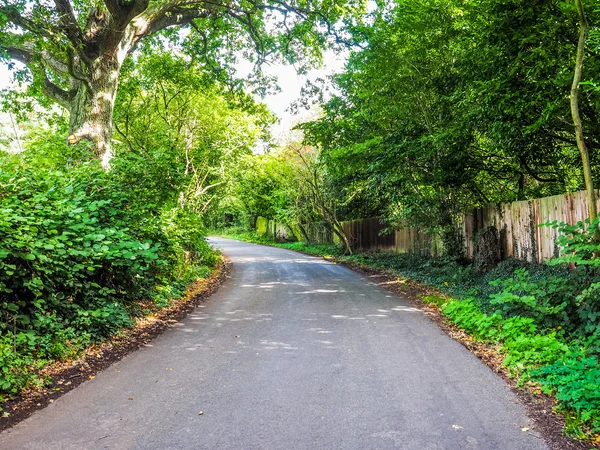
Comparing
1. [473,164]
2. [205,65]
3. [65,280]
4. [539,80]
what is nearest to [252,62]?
[205,65]

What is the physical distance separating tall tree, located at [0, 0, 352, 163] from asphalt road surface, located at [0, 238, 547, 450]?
5.71 meters

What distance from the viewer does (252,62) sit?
14.5 meters

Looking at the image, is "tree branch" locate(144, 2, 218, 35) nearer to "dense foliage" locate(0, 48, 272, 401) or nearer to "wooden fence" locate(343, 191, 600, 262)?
"dense foliage" locate(0, 48, 272, 401)

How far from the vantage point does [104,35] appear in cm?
907

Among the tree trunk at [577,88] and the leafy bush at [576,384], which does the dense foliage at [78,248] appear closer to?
the leafy bush at [576,384]

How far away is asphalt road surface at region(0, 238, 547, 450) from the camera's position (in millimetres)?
3232

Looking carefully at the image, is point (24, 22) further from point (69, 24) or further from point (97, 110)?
point (97, 110)

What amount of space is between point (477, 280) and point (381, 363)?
6126 mm

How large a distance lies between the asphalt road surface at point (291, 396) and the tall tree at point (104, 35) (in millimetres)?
5715

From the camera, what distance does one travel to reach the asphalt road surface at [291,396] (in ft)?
10.6

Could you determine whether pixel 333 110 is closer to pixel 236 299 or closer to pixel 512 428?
pixel 236 299

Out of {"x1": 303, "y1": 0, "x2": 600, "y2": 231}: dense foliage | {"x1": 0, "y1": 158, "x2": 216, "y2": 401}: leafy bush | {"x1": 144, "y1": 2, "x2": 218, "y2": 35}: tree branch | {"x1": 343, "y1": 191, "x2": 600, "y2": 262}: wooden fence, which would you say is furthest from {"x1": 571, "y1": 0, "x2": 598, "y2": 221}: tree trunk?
{"x1": 144, "y1": 2, "x2": 218, "y2": 35}: tree branch

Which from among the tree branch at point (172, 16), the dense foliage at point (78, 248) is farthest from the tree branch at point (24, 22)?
the tree branch at point (172, 16)

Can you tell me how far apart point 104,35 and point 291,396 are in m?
8.79
